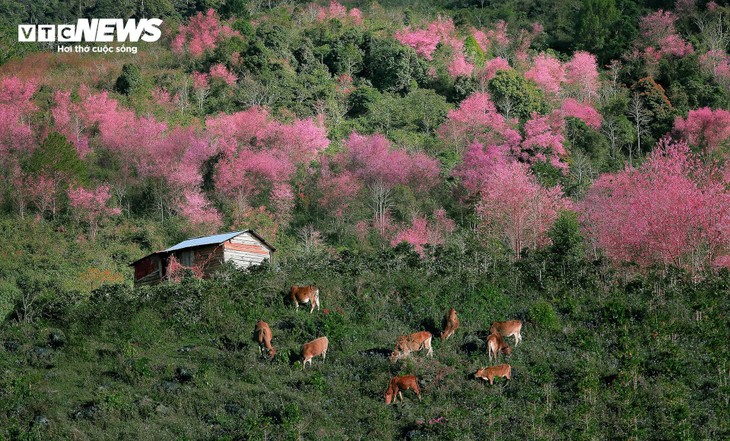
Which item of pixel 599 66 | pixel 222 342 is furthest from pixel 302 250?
pixel 599 66

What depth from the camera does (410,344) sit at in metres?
22.9

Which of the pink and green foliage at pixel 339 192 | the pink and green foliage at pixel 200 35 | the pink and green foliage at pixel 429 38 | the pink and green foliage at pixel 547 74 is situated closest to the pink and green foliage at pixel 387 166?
the pink and green foliage at pixel 339 192

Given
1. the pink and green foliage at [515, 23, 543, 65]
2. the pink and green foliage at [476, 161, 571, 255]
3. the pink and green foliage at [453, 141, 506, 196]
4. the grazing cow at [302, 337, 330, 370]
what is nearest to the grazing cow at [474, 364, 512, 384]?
the grazing cow at [302, 337, 330, 370]

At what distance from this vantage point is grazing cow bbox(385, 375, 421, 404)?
20688 mm

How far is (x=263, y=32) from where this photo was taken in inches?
2630

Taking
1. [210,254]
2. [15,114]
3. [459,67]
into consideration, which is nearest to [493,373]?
[210,254]

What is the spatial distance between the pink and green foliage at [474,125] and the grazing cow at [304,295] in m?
30.8

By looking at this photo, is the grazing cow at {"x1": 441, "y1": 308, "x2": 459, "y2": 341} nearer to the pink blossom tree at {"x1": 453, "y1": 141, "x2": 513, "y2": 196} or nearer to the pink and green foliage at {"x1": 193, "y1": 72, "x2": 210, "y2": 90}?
the pink blossom tree at {"x1": 453, "y1": 141, "x2": 513, "y2": 196}

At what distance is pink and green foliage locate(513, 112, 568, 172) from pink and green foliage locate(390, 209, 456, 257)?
8.38 meters

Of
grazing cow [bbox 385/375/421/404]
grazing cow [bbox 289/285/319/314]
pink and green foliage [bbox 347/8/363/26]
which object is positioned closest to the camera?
grazing cow [bbox 385/375/421/404]

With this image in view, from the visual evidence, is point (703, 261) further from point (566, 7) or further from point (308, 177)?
point (566, 7)

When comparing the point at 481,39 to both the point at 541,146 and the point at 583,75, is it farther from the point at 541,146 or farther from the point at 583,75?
the point at 541,146

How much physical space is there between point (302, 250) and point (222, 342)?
60.9ft

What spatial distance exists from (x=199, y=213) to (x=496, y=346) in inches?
992
